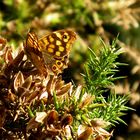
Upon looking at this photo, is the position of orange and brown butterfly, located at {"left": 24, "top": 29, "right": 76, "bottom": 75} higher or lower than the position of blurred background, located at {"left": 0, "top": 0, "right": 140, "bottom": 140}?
higher

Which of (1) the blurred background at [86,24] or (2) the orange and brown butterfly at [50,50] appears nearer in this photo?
(2) the orange and brown butterfly at [50,50]

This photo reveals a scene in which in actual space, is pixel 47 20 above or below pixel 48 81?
below

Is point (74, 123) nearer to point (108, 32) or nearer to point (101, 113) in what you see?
point (101, 113)

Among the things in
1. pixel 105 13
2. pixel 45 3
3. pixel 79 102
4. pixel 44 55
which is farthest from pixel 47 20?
pixel 79 102

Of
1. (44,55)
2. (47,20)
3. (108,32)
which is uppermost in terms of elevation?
(44,55)

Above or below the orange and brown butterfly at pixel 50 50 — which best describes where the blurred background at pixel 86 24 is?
below

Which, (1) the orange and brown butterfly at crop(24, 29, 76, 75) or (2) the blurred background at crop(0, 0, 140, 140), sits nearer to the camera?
(1) the orange and brown butterfly at crop(24, 29, 76, 75)
